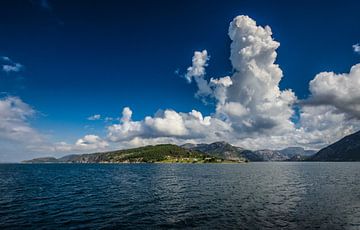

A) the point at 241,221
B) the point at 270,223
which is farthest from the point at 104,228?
the point at 270,223

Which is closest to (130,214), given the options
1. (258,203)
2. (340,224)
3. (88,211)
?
(88,211)

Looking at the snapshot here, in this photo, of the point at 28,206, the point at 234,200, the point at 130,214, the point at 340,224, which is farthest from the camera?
the point at 234,200

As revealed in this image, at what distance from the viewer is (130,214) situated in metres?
52.6

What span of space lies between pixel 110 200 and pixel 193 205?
72.8 feet

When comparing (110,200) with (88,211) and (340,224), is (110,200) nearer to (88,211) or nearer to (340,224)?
(88,211)

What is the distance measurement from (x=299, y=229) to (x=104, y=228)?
30507mm

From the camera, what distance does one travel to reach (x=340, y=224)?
44.6m

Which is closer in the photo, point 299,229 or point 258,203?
point 299,229

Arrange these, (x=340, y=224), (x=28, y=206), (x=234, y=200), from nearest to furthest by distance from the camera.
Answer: (x=340, y=224) < (x=28, y=206) < (x=234, y=200)

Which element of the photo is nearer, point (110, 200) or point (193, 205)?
point (193, 205)

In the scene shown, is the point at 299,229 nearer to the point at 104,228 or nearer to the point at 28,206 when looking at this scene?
the point at 104,228

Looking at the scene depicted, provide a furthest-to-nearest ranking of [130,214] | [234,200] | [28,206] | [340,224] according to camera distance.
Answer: [234,200]
[28,206]
[130,214]
[340,224]

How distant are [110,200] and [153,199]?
11165 mm

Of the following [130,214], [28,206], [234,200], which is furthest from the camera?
[234,200]
